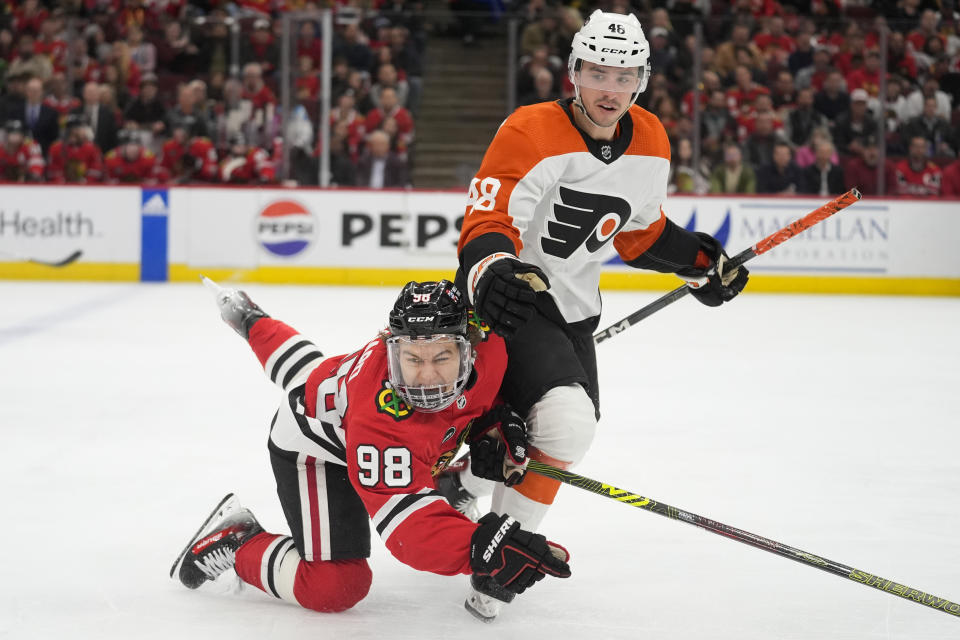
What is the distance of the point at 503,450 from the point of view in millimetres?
2352

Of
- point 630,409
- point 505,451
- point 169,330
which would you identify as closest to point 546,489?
point 505,451

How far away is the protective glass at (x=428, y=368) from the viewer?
2.15 metres

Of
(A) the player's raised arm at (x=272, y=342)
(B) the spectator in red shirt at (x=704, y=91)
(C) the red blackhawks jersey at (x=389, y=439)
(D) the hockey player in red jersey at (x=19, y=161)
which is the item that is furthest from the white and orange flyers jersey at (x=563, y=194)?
(D) the hockey player in red jersey at (x=19, y=161)

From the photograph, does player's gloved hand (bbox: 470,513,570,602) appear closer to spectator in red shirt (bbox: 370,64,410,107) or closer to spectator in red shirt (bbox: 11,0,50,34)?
spectator in red shirt (bbox: 370,64,410,107)

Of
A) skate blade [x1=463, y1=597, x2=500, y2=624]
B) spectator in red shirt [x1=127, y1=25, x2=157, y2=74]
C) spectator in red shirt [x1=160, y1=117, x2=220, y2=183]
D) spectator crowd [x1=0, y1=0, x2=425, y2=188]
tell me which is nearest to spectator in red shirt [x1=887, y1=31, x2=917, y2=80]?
→ spectator crowd [x1=0, y1=0, x2=425, y2=188]

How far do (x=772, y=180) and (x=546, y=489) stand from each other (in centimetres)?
652

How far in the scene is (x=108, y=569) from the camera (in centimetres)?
268

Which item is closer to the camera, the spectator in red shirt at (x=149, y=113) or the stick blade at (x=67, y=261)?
the stick blade at (x=67, y=261)

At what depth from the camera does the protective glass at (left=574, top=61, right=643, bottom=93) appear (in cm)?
247

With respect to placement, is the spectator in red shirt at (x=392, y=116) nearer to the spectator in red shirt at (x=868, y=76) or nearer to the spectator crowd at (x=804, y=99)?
the spectator crowd at (x=804, y=99)

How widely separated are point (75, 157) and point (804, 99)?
5.63 metres

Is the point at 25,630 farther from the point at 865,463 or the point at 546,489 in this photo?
the point at 865,463

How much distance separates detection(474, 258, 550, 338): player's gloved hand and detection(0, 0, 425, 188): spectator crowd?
6.51 meters

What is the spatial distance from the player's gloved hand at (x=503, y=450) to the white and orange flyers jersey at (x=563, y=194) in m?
0.30
